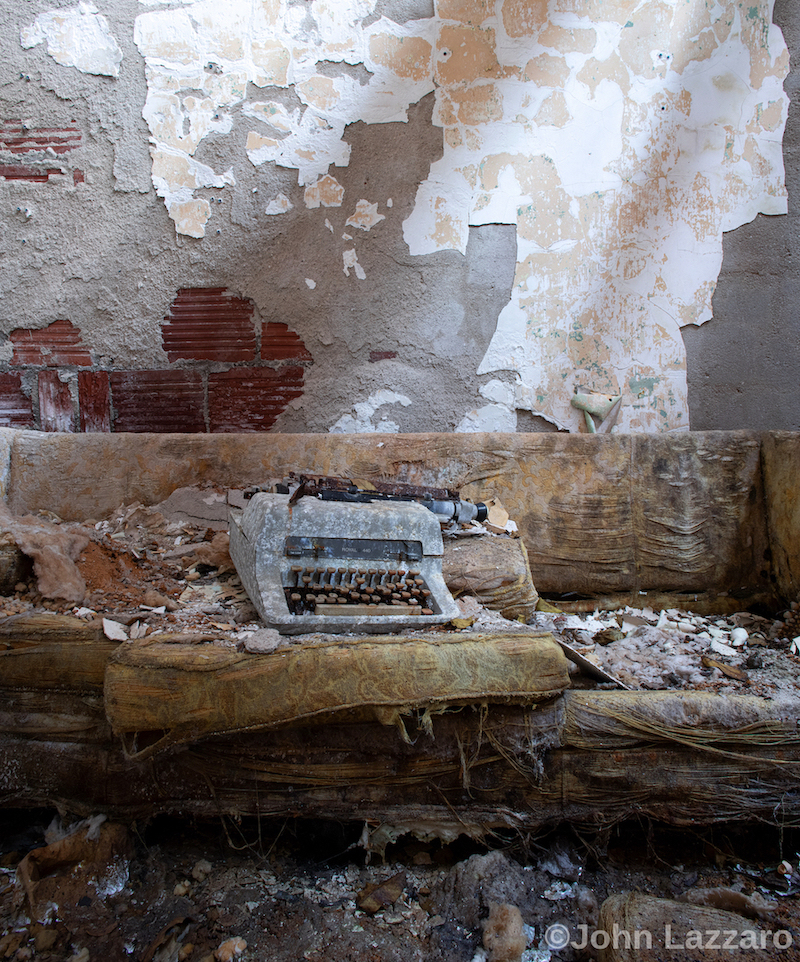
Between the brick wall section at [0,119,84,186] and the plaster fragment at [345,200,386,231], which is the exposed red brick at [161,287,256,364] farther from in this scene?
the brick wall section at [0,119,84,186]

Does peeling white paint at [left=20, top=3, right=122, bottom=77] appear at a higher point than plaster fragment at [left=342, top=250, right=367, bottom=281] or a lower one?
higher

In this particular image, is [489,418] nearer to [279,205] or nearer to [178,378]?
[279,205]

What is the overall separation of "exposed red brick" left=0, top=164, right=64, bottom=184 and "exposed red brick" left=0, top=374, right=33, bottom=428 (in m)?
1.26

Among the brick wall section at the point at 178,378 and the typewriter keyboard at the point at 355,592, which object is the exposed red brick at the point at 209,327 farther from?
the typewriter keyboard at the point at 355,592

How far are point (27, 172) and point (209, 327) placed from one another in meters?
1.51

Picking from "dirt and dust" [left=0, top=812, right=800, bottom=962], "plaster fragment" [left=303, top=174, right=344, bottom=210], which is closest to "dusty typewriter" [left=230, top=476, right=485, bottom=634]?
"dirt and dust" [left=0, top=812, right=800, bottom=962]

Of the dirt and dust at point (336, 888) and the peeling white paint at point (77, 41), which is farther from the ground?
the peeling white paint at point (77, 41)

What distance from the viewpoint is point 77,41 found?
3.50m

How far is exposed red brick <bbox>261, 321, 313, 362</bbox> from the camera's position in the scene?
3.58 meters

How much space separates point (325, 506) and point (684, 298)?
9.51 ft

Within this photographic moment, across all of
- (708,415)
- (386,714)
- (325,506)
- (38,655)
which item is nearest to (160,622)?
(38,655)

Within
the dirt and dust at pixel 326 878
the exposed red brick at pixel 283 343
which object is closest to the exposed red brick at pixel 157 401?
the exposed red brick at pixel 283 343

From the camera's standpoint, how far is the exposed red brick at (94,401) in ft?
11.7

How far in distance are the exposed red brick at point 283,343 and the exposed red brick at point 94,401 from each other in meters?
1.08
